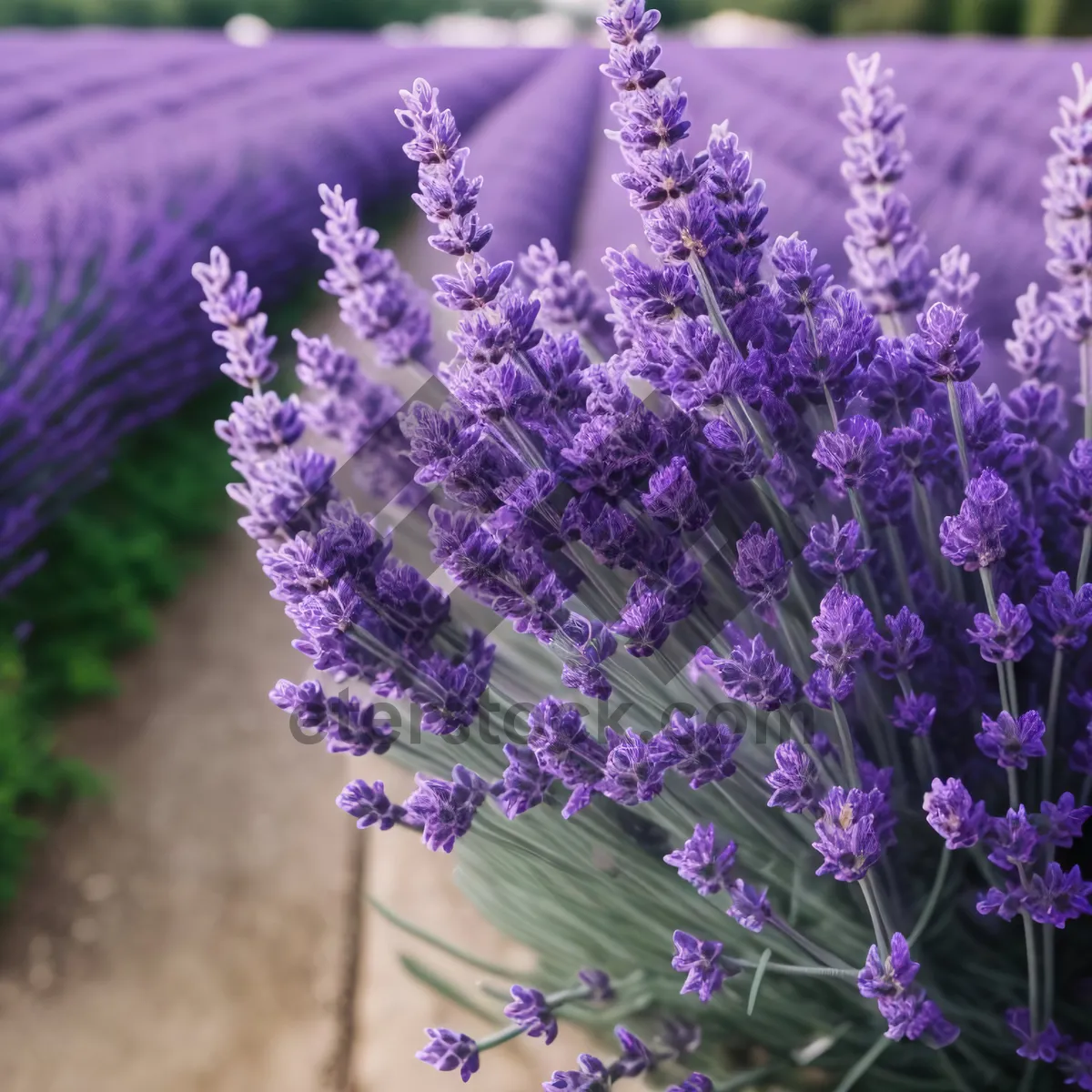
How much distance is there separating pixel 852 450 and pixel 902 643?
0.11m

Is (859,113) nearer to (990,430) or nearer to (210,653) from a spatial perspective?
(990,430)

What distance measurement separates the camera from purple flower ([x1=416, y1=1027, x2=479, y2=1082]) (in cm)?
49

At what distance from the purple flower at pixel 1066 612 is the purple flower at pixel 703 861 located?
187 mm

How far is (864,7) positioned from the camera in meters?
9.03

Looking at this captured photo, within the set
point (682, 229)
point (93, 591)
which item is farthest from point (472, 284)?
point (93, 591)

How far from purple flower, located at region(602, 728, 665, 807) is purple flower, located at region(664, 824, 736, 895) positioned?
1.2 inches

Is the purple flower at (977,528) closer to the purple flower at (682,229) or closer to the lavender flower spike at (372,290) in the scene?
the purple flower at (682,229)

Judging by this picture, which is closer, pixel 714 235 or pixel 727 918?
pixel 714 235

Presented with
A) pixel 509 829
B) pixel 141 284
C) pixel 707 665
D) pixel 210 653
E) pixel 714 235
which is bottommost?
pixel 210 653

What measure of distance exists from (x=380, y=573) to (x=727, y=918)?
0.29 metres

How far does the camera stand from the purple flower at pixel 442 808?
47 centimetres

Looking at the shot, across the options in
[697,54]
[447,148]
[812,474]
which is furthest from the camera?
[697,54]

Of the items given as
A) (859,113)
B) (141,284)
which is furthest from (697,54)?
(859,113)
